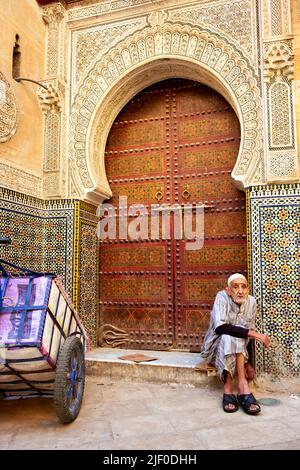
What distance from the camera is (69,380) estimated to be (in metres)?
2.63

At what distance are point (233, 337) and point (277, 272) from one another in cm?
81

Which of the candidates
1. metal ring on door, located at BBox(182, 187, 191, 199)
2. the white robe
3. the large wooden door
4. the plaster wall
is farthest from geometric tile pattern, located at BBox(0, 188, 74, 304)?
the white robe

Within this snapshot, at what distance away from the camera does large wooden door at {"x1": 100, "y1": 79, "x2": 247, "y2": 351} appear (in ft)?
14.0

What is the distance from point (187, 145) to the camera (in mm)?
4504

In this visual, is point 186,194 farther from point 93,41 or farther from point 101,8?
point 101,8

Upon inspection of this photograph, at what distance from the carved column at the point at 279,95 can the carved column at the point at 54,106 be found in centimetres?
212

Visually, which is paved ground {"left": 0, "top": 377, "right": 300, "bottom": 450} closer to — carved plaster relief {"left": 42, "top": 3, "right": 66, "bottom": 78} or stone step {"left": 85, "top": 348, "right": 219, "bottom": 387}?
stone step {"left": 85, "top": 348, "right": 219, "bottom": 387}

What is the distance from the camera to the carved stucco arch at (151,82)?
390cm

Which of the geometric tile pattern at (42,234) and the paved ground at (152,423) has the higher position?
the geometric tile pattern at (42,234)

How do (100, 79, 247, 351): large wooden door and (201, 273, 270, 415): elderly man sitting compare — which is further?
(100, 79, 247, 351): large wooden door

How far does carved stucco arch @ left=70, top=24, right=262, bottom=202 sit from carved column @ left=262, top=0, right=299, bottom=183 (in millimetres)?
117

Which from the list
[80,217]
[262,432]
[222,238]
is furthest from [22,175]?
[262,432]

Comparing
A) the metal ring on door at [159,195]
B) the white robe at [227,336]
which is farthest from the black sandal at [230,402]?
the metal ring on door at [159,195]

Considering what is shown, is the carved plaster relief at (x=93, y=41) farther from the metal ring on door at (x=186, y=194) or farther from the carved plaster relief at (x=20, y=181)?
the metal ring on door at (x=186, y=194)
